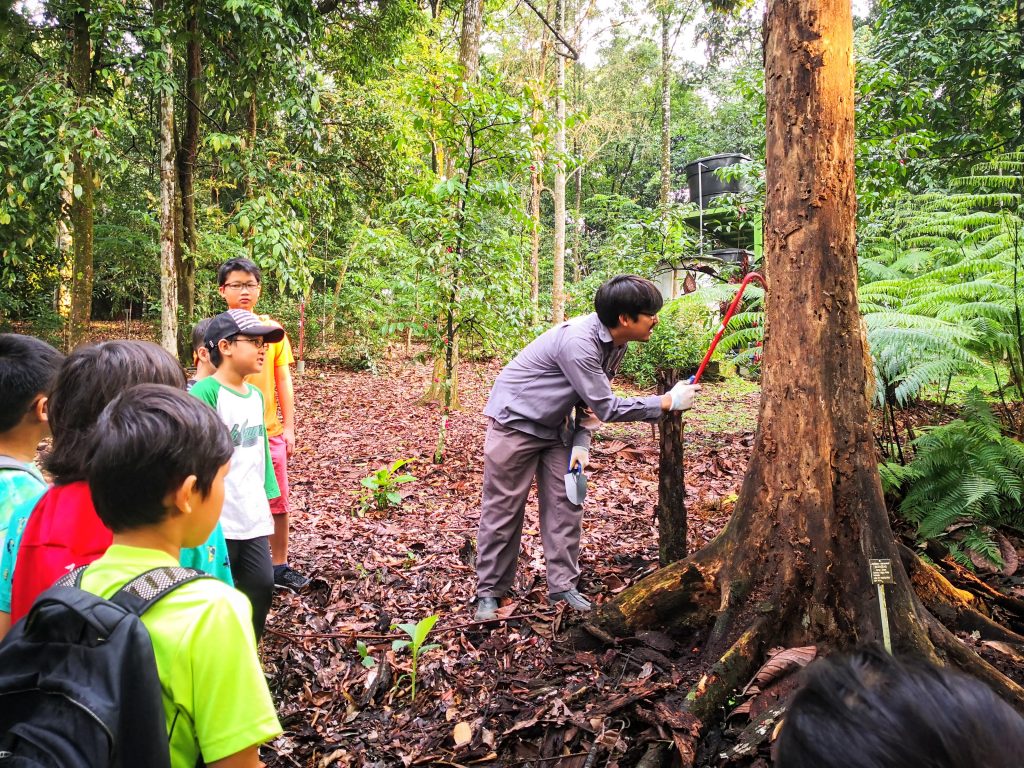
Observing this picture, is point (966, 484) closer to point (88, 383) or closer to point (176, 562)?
point (176, 562)

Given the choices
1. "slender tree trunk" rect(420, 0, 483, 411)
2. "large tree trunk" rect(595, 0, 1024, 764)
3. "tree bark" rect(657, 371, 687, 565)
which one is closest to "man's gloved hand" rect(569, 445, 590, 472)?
"tree bark" rect(657, 371, 687, 565)

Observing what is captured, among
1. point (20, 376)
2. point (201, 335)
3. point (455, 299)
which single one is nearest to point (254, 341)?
point (201, 335)

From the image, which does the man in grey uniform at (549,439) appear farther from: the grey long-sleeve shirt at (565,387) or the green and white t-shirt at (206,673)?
the green and white t-shirt at (206,673)

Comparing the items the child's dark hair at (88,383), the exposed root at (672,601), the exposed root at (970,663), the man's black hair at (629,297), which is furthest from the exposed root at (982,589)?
the child's dark hair at (88,383)

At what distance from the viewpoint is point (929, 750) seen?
817 millimetres

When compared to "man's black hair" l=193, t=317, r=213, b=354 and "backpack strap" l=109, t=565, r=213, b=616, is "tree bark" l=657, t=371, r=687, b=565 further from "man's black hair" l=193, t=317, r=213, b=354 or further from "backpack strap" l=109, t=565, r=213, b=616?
"backpack strap" l=109, t=565, r=213, b=616

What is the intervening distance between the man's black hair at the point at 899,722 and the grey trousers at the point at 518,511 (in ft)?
9.26

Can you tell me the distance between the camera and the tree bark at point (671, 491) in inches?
143

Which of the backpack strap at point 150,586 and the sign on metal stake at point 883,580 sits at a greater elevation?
the backpack strap at point 150,586

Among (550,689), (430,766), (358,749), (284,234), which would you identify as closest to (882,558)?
(550,689)

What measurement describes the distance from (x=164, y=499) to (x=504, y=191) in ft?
18.2

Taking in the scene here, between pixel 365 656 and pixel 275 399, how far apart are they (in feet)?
6.20

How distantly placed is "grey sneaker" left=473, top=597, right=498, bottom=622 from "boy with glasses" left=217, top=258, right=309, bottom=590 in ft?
4.08

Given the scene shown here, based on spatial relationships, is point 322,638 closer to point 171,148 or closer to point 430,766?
point 430,766
